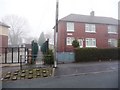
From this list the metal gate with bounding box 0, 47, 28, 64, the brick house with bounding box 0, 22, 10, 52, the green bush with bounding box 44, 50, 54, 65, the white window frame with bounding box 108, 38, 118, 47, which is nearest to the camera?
the metal gate with bounding box 0, 47, 28, 64

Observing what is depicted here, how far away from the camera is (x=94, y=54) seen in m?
22.1

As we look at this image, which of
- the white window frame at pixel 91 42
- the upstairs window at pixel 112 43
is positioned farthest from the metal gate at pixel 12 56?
the upstairs window at pixel 112 43

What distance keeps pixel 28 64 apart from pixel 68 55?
20.0ft

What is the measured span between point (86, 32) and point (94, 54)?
13.3 meters

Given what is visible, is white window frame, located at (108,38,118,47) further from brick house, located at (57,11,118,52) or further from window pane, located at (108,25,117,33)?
window pane, located at (108,25,117,33)

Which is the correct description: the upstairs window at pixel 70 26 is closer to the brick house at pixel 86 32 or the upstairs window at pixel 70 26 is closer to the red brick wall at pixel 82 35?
the brick house at pixel 86 32

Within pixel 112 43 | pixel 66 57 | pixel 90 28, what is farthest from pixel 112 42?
pixel 66 57

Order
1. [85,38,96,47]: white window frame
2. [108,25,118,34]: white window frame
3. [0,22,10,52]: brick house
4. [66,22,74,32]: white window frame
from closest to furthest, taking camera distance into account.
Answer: [66,22,74,32]: white window frame, [85,38,96,47]: white window frame, [108,25,118,34]: white window frame, [0,22,10,52]: brick house

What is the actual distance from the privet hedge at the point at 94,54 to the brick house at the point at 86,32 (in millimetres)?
10309

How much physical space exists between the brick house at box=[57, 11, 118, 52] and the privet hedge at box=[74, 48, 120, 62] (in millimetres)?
10309

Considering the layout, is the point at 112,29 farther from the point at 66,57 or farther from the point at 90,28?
the point at 66,57

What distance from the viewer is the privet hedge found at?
21250mm

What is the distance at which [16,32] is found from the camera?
72812 mm

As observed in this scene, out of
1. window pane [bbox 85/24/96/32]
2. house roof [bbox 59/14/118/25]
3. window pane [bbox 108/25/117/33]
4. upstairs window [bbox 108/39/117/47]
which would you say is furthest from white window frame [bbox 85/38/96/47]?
window pane [bbox 108/25/117/33]
